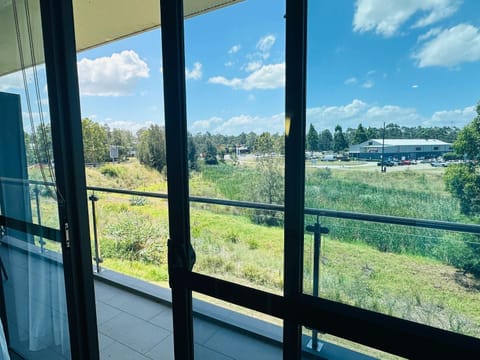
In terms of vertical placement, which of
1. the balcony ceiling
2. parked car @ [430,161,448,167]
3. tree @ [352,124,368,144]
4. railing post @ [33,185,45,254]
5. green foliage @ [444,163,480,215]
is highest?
the balcony ceiling

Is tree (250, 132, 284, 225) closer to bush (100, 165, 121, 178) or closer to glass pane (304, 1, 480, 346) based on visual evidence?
glass pane (304, 1, 480, 346)

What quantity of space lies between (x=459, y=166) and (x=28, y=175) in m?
2.09

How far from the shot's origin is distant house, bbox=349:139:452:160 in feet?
2.46

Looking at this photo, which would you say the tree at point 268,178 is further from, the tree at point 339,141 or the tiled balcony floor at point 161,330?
the tiled balcony floor at point 161,330

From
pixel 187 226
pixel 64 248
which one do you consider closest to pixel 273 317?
pixel 187 226

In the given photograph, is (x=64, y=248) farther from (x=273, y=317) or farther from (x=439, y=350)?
(x=439, y=350)

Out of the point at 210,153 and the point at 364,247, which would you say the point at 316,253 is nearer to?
the point at 364,247

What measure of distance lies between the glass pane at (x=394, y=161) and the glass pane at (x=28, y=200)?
138 centimetres

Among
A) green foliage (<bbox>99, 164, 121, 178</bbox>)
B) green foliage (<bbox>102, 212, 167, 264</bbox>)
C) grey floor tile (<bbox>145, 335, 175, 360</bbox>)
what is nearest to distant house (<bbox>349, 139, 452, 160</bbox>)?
grey floor tile (<bbox>145, 335, 175, 360</bbox>)

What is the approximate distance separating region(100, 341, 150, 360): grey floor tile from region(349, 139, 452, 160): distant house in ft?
7.19

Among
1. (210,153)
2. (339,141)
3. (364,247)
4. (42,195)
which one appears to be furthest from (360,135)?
(42,195)

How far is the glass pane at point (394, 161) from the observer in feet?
2.40

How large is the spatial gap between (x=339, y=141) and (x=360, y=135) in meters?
0.06

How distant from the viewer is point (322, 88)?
0.81 metres
